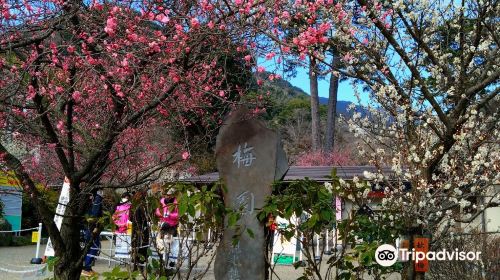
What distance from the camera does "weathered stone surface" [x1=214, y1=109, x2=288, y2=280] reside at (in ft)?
15.5

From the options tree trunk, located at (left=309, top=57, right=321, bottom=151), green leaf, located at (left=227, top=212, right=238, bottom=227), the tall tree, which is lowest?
green leaf, located at (left=227, top=212, right=238, bottom=227)

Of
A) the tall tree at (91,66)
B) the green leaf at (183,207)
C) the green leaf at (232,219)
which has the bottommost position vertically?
the green leaf at (232,219)

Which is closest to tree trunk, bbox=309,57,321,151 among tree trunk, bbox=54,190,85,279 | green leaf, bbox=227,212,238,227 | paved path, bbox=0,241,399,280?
paved path, bbox=0,241,399,280

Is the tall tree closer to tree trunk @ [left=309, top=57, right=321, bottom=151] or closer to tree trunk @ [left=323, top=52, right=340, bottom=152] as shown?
tree trunk @ [left=309, top=57, right=321, bottom=151]

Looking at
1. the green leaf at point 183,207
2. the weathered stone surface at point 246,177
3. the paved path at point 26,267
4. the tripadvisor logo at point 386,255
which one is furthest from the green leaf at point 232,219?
the paved path at point 26,267

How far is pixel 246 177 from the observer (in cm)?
489

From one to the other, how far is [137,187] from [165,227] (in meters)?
1.04

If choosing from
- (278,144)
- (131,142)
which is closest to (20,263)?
(131,142)

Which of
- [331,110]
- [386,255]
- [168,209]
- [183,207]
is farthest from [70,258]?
[331,110]

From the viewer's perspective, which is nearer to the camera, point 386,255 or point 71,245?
point 386,255

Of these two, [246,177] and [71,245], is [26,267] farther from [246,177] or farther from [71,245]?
[246,177]

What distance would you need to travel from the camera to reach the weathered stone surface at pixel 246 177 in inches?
186

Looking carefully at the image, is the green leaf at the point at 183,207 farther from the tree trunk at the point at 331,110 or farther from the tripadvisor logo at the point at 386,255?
the tree trunk at the point at 331,110

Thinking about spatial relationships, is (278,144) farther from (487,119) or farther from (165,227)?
(487,119)
